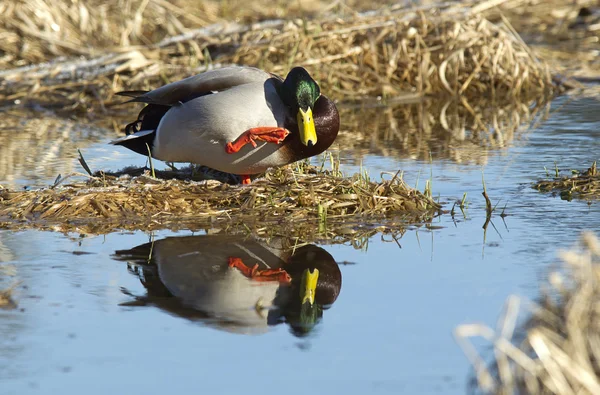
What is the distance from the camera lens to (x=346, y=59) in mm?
10227

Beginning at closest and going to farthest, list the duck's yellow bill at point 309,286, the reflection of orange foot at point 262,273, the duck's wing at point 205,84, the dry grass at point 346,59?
the duck's yellow bill at point 309,286 → the reflection of orange foot at point 262,273 → the duck's wing at point 205,84 → the dry grass at point 346,59

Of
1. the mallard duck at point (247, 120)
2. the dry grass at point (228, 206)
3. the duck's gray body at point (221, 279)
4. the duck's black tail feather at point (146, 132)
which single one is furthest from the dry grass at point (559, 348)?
the duck's black tail feather at point (146, 132)

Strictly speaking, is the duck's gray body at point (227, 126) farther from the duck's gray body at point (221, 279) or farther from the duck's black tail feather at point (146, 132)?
the duck's gray body at point (221, 279)

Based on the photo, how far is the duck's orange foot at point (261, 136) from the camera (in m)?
5.55

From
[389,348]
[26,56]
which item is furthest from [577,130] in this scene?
[26,56]

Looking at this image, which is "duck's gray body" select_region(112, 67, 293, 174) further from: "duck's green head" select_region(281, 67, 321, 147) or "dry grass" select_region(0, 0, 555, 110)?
"dry grass" select_region(0, 0, 555, 110)

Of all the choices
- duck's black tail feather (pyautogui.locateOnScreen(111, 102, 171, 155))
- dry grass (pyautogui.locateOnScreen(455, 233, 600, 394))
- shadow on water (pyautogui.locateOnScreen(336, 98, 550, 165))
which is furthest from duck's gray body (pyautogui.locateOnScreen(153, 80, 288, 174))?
dry grass (pyautogui.locateOnScreen(455, 233, 600, 394))

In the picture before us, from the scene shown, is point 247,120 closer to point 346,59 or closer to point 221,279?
point 221,279

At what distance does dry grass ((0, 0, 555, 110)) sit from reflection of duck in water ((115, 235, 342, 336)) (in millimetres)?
4951

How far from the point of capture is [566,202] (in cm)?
583

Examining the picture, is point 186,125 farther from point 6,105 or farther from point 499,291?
point 6,105

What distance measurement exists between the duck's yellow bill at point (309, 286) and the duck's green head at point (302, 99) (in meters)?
1.16

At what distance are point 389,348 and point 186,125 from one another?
2.60m

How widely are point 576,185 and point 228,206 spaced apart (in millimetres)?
2021
